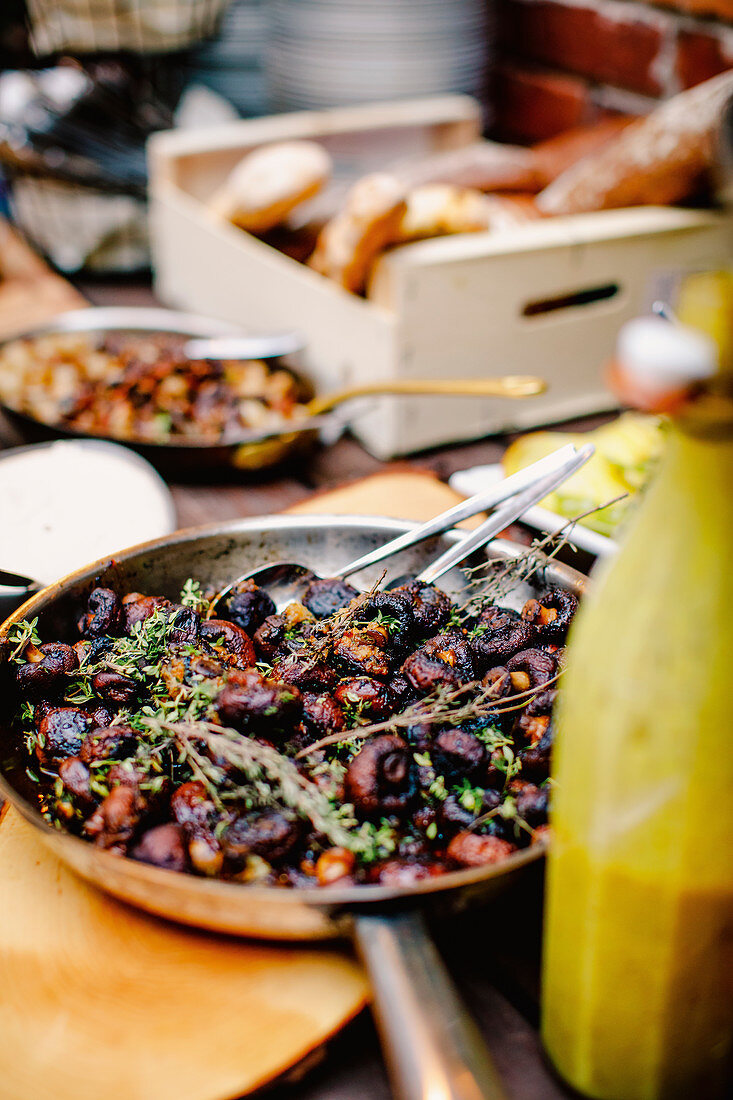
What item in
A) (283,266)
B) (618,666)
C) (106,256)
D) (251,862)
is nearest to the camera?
(618,666)

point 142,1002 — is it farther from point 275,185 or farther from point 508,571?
point 275,185

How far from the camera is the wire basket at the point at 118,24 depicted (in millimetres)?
2109

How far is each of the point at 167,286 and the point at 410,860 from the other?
183 cm

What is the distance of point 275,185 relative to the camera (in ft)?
5.53

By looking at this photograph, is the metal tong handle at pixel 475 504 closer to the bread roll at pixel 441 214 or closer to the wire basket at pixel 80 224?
the bread roll at pixel 441 214

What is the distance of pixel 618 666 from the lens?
432mm

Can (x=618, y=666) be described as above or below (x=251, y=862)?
above

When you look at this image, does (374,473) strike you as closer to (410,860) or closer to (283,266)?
(283,266)

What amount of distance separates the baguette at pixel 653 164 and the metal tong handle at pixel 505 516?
37.3 inches

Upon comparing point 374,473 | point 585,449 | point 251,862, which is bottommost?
point 374,473

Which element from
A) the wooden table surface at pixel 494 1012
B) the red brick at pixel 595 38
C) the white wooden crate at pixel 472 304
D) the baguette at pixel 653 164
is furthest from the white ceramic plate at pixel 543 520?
the red brick at pixel 595 38

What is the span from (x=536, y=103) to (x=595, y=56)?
0.91ft

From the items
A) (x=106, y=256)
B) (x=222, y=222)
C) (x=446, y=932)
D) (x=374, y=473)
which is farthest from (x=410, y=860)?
(x=106, y=256)

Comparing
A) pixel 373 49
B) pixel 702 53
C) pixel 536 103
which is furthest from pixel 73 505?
pixel 536 103
